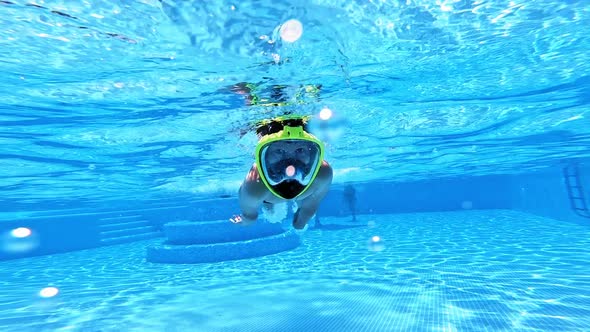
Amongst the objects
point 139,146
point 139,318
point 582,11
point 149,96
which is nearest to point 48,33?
point 149,96

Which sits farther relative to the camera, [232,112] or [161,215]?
[161,215]

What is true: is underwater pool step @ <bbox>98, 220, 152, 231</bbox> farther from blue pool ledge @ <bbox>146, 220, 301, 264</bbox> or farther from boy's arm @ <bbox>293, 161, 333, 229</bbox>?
boy's arm @ <bbox>293, 161, 333, 229</bbox>

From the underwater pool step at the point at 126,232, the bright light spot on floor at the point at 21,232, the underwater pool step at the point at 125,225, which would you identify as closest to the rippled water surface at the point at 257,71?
the underwater pool step at the point at 126,232

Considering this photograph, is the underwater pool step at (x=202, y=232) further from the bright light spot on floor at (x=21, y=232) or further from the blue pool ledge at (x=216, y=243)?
the bright light spot on floor at (x=21, y=232)

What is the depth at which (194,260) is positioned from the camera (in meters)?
17.8

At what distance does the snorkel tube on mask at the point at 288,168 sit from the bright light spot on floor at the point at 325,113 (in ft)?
21.3

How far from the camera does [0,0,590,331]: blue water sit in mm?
5816

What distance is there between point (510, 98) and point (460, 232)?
534 inches

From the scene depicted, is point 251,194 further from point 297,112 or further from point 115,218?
point 115,218

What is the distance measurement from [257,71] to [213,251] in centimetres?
1299

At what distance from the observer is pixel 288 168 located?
4418 millimetres

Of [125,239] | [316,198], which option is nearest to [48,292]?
[316,198]

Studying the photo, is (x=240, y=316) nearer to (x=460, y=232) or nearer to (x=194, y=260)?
(x=194, y=260)

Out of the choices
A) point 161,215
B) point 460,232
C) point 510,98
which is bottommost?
point 460,232
